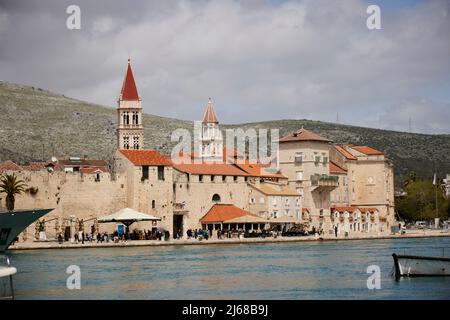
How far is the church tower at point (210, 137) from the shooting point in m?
108

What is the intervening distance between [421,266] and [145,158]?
4501 cm

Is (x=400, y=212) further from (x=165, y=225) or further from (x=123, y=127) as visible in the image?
(x=165, y=225)

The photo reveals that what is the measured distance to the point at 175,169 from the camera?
9569 centimetres

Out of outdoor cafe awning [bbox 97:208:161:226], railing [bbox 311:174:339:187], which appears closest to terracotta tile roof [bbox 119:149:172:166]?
outdoor cafe awning [bbox 97:208:161:226]

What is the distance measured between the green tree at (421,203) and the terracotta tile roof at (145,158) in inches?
1984

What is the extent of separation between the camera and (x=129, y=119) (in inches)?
4289

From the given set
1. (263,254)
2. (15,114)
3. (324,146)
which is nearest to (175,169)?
(324,146)

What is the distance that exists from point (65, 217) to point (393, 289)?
46446 mm

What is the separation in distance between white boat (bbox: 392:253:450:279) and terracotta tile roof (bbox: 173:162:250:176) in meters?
47.8

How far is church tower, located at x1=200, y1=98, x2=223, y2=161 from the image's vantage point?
108 m

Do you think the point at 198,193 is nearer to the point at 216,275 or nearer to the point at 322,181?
the point at 322,181

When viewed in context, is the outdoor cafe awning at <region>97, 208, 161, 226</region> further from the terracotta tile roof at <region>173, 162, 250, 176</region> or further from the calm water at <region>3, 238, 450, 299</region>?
the terracotta tile roof at <region>173, 162, 250, 176</region>

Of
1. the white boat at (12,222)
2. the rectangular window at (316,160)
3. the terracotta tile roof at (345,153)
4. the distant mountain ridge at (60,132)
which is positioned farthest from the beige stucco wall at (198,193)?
the distant mountain ridge at (60,132)

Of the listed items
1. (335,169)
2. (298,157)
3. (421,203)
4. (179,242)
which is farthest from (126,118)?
(421,203)
